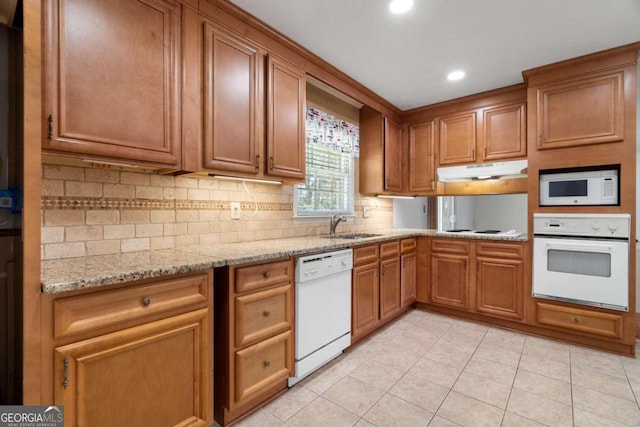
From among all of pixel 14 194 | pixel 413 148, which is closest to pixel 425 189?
pixel 413 148

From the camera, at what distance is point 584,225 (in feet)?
8.27

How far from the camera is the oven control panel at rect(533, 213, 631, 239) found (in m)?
2.38

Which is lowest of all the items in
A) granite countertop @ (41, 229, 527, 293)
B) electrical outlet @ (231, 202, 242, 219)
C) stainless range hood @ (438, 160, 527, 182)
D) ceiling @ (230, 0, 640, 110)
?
granite countertop @ (41, 229, 527, 293)

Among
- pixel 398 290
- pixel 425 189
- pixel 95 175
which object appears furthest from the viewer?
pixel 425 189

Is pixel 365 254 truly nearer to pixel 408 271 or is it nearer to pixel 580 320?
pixel 408 271

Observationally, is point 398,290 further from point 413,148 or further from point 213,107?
point 213,107

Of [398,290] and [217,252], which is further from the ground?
[217,252]

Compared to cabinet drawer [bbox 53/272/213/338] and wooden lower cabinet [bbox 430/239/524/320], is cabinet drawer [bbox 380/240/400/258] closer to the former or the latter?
wooden lower cabinet [bbox 430/239/524/320]

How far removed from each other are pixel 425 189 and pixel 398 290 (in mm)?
1341

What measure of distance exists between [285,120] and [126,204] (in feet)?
3.93

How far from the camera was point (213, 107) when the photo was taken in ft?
5.87

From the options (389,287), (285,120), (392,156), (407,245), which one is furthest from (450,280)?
(285,120)

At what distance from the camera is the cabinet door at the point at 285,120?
83.8 inches

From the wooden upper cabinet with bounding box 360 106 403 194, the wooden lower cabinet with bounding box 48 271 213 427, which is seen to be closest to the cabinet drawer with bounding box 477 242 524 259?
the wooden upper cabinet with bounding box 360 106 403 194
